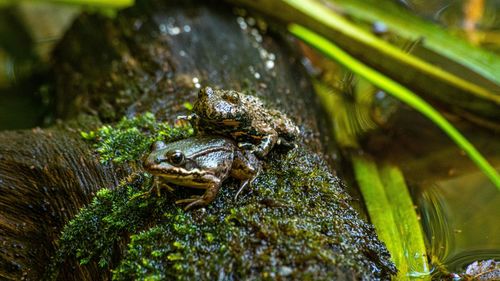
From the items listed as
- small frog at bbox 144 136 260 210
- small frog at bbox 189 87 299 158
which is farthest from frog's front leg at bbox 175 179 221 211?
small frog at bbox 189 87 299 158

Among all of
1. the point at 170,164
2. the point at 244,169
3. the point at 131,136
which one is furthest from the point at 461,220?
the point at 131,136

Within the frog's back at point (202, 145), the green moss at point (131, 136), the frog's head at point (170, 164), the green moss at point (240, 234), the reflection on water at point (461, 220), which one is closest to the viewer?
the green moss at point (240, 234)

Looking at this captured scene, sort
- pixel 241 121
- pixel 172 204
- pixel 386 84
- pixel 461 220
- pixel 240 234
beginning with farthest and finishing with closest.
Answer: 1. pixel 386 84
2. pixel 461 220
3. pixel 241 121
4. pixel 172 204
5. pixel 240 234

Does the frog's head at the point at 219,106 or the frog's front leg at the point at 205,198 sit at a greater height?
the frog's head at the point at 219,106

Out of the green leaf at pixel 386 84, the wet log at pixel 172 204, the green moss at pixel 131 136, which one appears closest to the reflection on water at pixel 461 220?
the green leaf at pixel 386 84

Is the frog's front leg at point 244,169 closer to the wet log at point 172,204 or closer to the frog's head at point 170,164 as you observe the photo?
the wet log at point 172,204

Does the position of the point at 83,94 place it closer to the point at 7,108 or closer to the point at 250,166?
the point at 7,108

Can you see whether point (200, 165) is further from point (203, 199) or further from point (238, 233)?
point (238, 233)

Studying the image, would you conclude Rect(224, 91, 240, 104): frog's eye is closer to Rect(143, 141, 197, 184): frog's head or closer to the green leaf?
Rect(143, 141, 197, 184): frog's head
